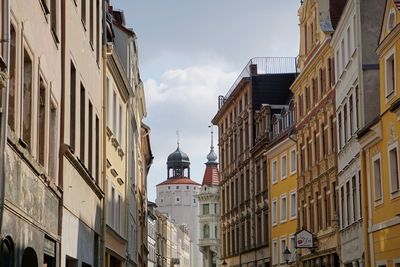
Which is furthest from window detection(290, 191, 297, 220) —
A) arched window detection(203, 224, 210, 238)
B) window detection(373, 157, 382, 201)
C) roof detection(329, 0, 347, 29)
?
arched window detection(203, 224, 210, 238)

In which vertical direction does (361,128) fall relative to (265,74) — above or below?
below

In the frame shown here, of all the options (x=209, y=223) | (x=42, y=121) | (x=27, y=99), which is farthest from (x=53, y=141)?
(x=209, y=223)

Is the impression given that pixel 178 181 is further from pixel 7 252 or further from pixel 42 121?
pixel 7 252

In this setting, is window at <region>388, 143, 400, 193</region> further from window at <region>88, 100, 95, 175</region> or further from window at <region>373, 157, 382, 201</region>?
window at <region>88, 100, 95, 175</region>

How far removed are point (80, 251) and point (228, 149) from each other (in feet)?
163

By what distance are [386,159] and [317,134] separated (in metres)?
14.9

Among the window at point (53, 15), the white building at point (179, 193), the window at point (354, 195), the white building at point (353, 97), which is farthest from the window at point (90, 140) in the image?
the white building at point (179, 193)

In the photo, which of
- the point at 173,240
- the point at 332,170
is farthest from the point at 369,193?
the point at 173,240

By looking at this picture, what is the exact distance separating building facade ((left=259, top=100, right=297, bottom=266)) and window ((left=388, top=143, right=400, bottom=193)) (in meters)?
21.1

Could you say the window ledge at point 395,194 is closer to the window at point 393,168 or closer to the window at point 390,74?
the window at point 393,168

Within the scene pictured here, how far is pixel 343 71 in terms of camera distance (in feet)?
113

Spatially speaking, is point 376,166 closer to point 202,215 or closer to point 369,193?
point 369,193

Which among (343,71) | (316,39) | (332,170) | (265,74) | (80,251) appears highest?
(265,74)

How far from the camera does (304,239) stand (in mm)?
39469
